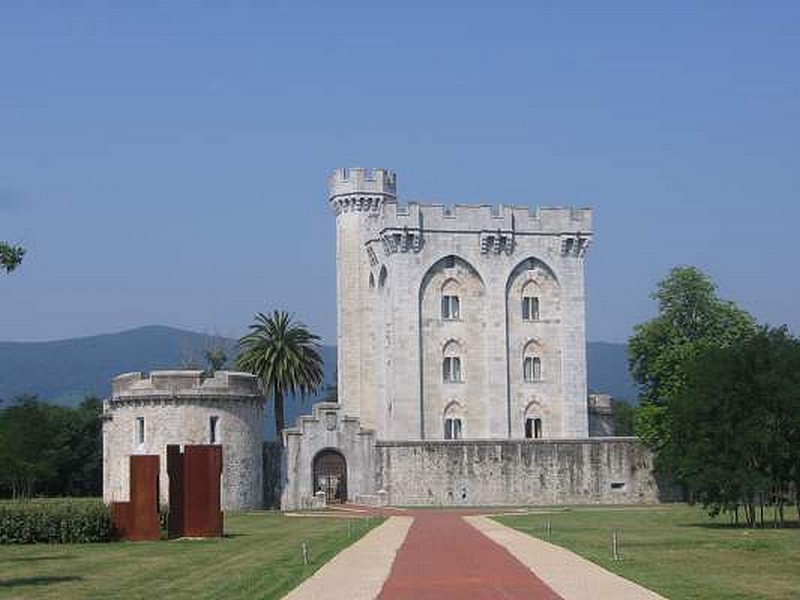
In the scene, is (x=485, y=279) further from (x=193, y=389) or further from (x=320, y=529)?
(x=320, y=529)

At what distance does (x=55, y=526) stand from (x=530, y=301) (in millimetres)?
45335

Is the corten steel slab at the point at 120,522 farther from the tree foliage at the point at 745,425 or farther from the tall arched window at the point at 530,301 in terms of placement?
the tall arched window at the point at 530,301

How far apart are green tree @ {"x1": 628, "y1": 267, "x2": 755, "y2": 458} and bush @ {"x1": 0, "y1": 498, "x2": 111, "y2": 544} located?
130 ft

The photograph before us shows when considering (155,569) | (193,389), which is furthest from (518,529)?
(193,389)

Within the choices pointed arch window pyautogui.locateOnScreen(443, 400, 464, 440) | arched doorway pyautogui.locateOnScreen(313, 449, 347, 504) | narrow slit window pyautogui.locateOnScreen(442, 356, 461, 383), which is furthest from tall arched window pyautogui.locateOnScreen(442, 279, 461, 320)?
arched doorway pyautogui.locateOnScreen(313, 449, 347, 504)

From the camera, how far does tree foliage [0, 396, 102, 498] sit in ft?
324

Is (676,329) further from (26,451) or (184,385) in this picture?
(26,451)

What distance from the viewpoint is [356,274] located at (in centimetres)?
A: 9119

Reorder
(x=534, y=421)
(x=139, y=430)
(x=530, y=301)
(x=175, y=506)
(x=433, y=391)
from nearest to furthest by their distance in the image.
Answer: (x=175, y=506) < (x=139, y=430) < (x=433, y=391) < (x=534, y=421) < (x=530, y=301)

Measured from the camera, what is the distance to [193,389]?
7406 centimetres

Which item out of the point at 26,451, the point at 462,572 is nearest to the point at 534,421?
the point at 26,451

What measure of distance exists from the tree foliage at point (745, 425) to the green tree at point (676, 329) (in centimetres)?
2736

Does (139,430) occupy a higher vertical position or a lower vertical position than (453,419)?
lower

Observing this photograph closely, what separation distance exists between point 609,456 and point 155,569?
46520 mm
